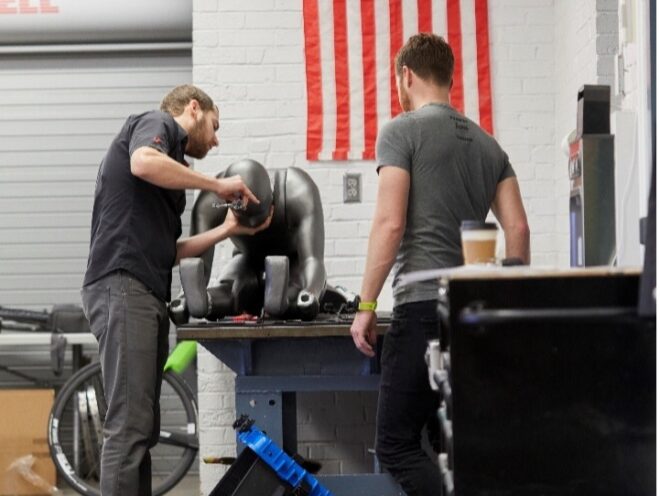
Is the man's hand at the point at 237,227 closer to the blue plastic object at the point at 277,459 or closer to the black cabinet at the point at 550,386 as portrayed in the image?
the blue plastic object at the point at 277,459

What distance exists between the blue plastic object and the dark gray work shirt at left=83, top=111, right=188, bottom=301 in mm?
531

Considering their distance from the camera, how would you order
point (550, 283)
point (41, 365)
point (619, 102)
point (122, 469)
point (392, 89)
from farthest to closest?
point (41, 365), point (392, 89), point (619, 102), point (122, 469), point (550, 283)

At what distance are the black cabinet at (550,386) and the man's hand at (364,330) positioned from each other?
1158 millimetres

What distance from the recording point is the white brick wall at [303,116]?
5.21m

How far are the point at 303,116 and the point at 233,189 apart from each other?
147 cm

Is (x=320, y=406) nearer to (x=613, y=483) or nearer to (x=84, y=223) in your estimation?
(x=84, y=223)

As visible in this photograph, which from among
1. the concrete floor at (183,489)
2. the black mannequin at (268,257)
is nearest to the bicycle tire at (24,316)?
the concrete floor at (183,489)

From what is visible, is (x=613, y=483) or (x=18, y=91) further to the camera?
(x=18, y=91)

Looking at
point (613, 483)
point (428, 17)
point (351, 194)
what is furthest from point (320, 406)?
point (613, 483)

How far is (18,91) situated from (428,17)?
220 centimetres

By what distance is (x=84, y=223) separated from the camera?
5945 millimetres

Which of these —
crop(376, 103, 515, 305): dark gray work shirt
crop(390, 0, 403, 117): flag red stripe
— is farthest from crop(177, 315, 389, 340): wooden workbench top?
crop(390, 0, 403, 117): flag red stripe

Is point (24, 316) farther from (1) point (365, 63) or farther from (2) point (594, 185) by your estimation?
(2) point (594, 185)

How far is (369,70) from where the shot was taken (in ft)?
17.2
